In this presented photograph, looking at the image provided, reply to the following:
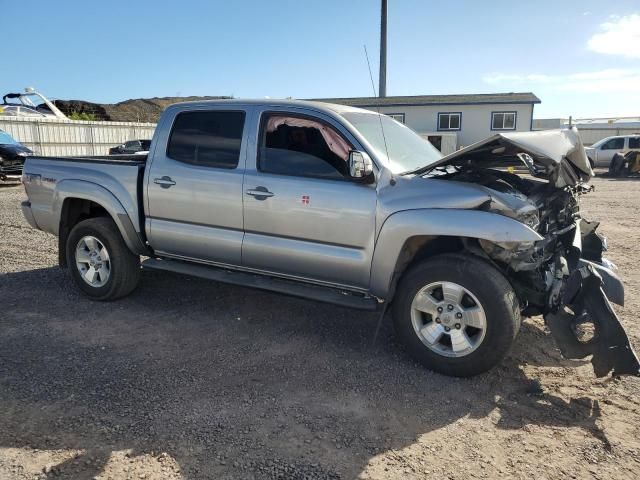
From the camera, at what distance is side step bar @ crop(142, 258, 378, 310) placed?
4.06m

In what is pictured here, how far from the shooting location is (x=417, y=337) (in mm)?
3883

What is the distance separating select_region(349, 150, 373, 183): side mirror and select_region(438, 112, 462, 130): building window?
2882cm

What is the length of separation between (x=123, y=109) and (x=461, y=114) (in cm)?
3820

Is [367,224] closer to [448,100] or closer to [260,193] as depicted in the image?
[260,193]

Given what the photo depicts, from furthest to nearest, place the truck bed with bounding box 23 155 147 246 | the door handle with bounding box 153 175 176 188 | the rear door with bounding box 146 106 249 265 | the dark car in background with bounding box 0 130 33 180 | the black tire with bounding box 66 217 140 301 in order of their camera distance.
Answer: the dark car in background with bounding box 0 130 33 180 < the black tire with bounding box 66 217 140 301 < the truck bed with bounding box 23 155 147 246 < the door handle with bounding box 153 175 176 188 < the rear door with bounding box 146 106 249 265

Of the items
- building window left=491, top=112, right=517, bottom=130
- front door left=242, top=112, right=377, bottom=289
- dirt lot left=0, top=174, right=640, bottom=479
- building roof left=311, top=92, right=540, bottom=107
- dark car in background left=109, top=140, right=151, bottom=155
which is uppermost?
building roof left=311, top=92, right=540, bottom=107

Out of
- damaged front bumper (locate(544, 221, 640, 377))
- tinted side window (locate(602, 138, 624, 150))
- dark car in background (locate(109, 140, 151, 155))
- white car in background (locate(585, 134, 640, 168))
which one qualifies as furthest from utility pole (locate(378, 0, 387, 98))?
damaged front bumper (locate(544, 221, 640, 377))

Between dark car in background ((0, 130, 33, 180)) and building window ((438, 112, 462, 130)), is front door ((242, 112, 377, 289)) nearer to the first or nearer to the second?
dark car in background ((0, 130, 33, 180))

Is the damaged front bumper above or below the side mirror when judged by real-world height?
below

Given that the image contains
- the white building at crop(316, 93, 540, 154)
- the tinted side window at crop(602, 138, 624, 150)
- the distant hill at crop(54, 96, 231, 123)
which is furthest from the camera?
the distant hill at crop(54, 96, 231, 123)

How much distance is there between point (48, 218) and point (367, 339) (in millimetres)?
3744

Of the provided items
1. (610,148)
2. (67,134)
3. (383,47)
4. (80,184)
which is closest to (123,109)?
(67,134)

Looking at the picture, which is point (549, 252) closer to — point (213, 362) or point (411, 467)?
point (411, 467)

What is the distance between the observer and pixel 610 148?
2461 centimetres
